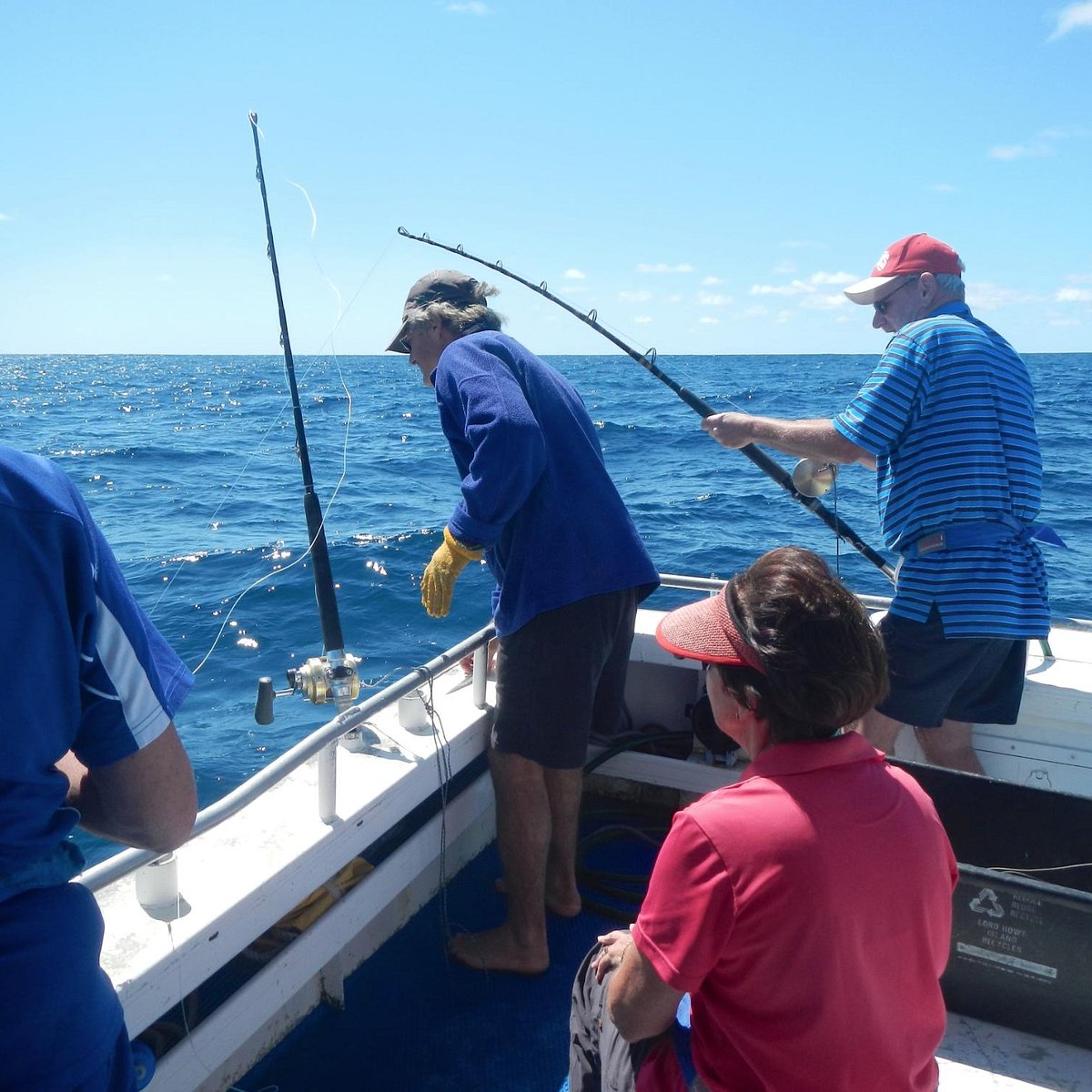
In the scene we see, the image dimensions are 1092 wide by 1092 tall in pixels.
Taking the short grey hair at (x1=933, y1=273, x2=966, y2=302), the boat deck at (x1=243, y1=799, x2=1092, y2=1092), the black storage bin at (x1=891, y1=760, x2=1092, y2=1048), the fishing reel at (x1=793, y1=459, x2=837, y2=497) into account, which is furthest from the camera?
the fishing reel at (x1=793, y1=459, x2=837, y2=497)

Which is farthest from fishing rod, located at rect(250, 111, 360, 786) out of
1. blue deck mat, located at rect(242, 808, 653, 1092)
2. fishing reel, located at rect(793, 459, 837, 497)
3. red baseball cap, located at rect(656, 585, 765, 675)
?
fishing reel, located at rect(793, 459, 837, 497)

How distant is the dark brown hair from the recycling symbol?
31.8 inches

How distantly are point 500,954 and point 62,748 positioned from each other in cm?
182

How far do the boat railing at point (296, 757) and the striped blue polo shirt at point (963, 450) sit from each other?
125 cm

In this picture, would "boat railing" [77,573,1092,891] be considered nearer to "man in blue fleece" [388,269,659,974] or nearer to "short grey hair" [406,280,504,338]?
"man in blue fleece" [388,269,659,974]

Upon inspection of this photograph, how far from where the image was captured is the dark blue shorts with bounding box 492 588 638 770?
7.98 feet

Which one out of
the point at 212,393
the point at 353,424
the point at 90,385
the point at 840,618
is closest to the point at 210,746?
the point at 840,618

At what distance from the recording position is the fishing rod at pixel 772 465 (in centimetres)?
299

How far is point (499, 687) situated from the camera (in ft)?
8.32

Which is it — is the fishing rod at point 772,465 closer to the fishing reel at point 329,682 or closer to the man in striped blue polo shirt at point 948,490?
the man in striped blue polo shirt at point 948,490

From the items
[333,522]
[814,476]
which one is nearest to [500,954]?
[814,476]

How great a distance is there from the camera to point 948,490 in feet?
7.75

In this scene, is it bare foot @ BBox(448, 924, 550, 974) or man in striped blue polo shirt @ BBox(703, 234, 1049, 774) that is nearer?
man in striped blue polo shirt @ BBox(703, 234, 1049, 774)

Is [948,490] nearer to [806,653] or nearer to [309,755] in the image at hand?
[806,653]
